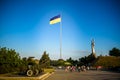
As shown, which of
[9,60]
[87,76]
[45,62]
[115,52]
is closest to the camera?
[87,76]

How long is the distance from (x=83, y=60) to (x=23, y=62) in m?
102

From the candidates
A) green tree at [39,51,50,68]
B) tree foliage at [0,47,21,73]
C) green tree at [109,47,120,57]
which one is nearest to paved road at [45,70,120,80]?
green tree at [39,51,50,68]

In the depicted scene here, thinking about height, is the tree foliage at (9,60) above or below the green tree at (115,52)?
below

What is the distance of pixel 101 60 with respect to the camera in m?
99.5

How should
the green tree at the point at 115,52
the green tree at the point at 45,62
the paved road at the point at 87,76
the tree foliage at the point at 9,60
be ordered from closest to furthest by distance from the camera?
1. the paved road at the point at 87,76
2. the tree foliage at the point at 9,60
3. the green tree at the point at 45,62
4. the green tree at the point at 115,52

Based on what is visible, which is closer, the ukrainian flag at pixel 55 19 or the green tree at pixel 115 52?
the ukrainian flag at pixel 55 19

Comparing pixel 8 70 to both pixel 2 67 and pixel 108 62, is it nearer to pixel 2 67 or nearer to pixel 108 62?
pixel 2 67

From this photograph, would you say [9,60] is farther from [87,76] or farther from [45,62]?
[87,76]

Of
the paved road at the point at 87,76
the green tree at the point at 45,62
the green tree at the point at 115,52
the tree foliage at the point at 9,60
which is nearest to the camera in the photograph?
the paved road at the point at 87,76

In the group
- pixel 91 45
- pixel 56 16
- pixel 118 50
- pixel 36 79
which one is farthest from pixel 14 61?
pixel 118 50

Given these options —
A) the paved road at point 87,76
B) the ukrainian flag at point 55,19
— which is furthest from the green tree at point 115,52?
the ukrainian flag at point 55,19

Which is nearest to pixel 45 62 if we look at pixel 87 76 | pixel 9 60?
pixel 9 60

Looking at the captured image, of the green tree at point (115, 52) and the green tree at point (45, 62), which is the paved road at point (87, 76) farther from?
the green tree at point (115, 52)

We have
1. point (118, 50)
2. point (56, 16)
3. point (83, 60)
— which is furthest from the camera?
point (118, 50)
